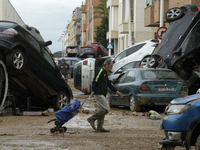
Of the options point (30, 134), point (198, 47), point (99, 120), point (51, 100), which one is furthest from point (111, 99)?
point (30, 134)

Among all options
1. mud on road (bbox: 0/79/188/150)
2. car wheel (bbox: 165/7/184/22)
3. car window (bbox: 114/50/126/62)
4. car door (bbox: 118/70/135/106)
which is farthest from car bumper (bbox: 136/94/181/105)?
car window (bbox: 114/50/126/62)

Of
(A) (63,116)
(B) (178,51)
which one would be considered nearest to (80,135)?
(A) (63,116)

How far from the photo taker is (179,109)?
18.8 feet

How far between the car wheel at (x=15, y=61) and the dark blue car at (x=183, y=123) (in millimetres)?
6051

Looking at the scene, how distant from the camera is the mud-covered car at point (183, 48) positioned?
1559 cm

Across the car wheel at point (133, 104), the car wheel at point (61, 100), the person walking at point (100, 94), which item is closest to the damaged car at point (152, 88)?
the car wheel at point (133, 104)

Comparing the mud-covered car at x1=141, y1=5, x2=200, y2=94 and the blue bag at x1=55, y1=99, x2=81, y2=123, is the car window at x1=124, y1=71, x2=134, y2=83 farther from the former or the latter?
the blue bag at x1=55, y1=99, x2=81, y2=123

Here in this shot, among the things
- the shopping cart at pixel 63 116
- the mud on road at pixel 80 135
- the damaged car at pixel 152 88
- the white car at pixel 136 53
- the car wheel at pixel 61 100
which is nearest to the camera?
the mud on road at pixel 80 135

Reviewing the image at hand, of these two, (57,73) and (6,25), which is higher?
(6,25)

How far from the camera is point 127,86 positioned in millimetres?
13836

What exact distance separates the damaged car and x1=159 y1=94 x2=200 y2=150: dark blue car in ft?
23.0

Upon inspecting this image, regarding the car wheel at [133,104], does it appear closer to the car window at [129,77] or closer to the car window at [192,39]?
the car window at [129,77]

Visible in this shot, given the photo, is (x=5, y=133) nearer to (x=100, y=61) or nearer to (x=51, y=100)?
(x=51, y=100)

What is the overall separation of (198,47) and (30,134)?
884 centimetres
